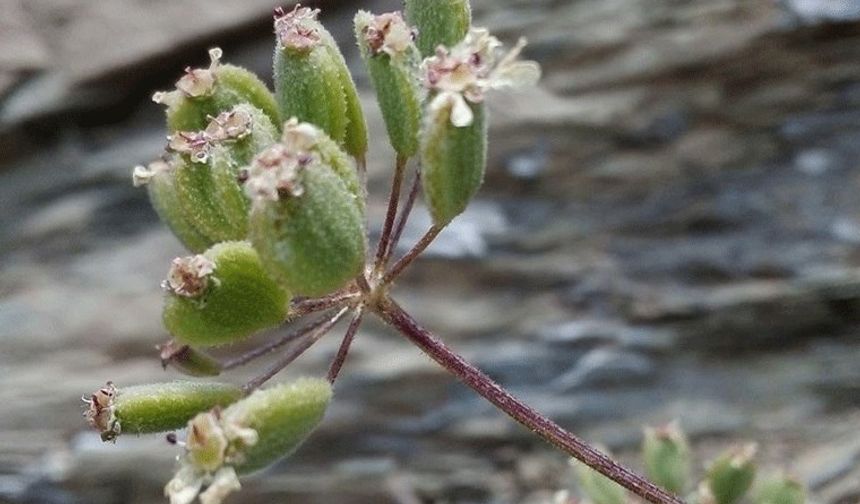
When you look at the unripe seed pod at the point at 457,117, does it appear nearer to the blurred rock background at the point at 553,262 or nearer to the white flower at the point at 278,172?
the white flower at the point at 278,172

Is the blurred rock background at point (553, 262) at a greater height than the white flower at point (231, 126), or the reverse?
the blurred rock background at point (553, 262)

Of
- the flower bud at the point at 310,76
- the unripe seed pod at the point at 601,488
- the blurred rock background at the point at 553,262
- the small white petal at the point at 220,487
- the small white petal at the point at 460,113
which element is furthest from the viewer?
the blurred rock background at the point at 553,262

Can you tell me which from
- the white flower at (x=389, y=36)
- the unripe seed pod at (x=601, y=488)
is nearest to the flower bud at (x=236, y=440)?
the white flower at (x=389, y=36)

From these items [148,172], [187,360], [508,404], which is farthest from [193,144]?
[508,404]

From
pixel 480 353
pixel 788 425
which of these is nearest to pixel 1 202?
pixel 480 353

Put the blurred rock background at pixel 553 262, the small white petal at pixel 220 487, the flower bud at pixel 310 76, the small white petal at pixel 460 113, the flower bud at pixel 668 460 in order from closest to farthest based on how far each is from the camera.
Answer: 1. the small white petal at pixel 220 487
2. the small white petal at pixel 460 113
3. the flower bud at pixel 310 76
4. the flower bud at pixel 668 460
5. the blurred rock background at pixel 553 262

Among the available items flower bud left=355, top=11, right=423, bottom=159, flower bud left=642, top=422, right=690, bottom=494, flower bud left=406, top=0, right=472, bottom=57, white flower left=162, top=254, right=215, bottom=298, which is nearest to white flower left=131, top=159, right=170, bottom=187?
white flower left=162, top=254, right=215, bottom=298

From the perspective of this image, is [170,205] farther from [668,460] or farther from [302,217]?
[668,460]
